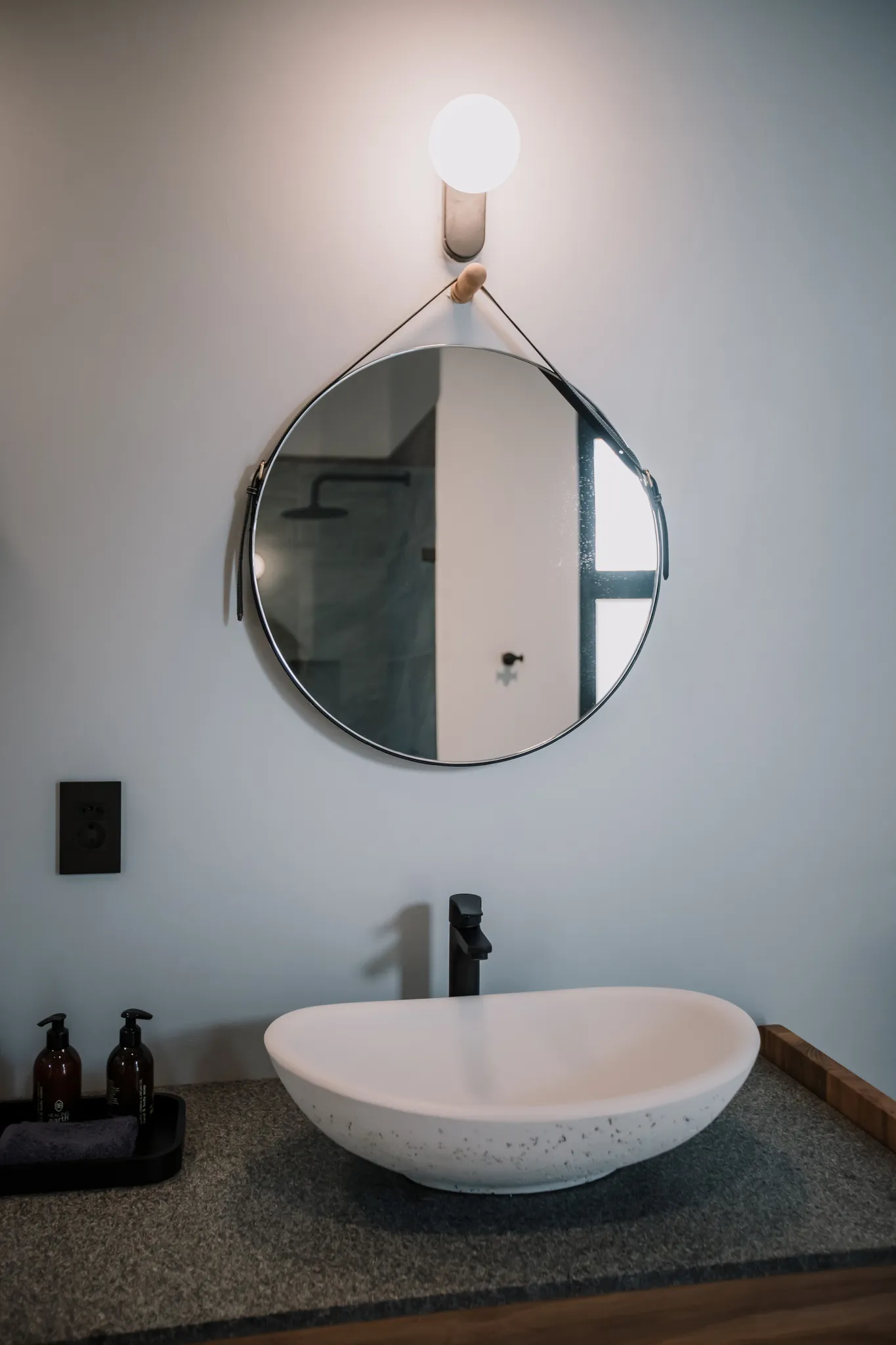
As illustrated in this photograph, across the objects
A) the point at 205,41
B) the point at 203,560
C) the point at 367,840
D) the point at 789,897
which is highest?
the point at 205,41

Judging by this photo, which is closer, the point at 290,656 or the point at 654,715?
the point at 290,656

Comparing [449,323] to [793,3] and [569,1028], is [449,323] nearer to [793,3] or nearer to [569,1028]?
[793,3]

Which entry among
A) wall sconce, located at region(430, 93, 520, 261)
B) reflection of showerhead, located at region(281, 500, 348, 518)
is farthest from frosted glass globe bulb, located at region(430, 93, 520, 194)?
reflection of showerhead, located at region(281, 500, 348, 518)

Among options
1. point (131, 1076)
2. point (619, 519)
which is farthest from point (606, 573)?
point (131, 1076)

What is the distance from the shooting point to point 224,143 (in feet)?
4.23

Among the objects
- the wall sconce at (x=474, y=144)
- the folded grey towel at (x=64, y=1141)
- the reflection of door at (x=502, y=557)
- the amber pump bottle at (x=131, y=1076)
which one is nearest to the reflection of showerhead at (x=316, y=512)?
the reflection of door at (x=502, y=557)

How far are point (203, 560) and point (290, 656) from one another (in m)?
0.19

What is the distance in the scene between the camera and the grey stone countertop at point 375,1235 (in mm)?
811

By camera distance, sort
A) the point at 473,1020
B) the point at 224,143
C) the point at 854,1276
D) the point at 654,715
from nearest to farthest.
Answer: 1. the point at 854,1276
2. the point at 473,1020
3. the point at 224,143
4. the point at 654,715

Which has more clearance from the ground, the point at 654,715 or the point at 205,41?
the point at 205,41

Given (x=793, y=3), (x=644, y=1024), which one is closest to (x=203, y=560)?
(x=644, y=1024)

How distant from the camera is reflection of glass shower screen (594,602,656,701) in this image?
53.9 inches

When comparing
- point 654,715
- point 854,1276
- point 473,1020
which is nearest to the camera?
point 854,1276

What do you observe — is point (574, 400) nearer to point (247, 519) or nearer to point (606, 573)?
point (606, 573)
